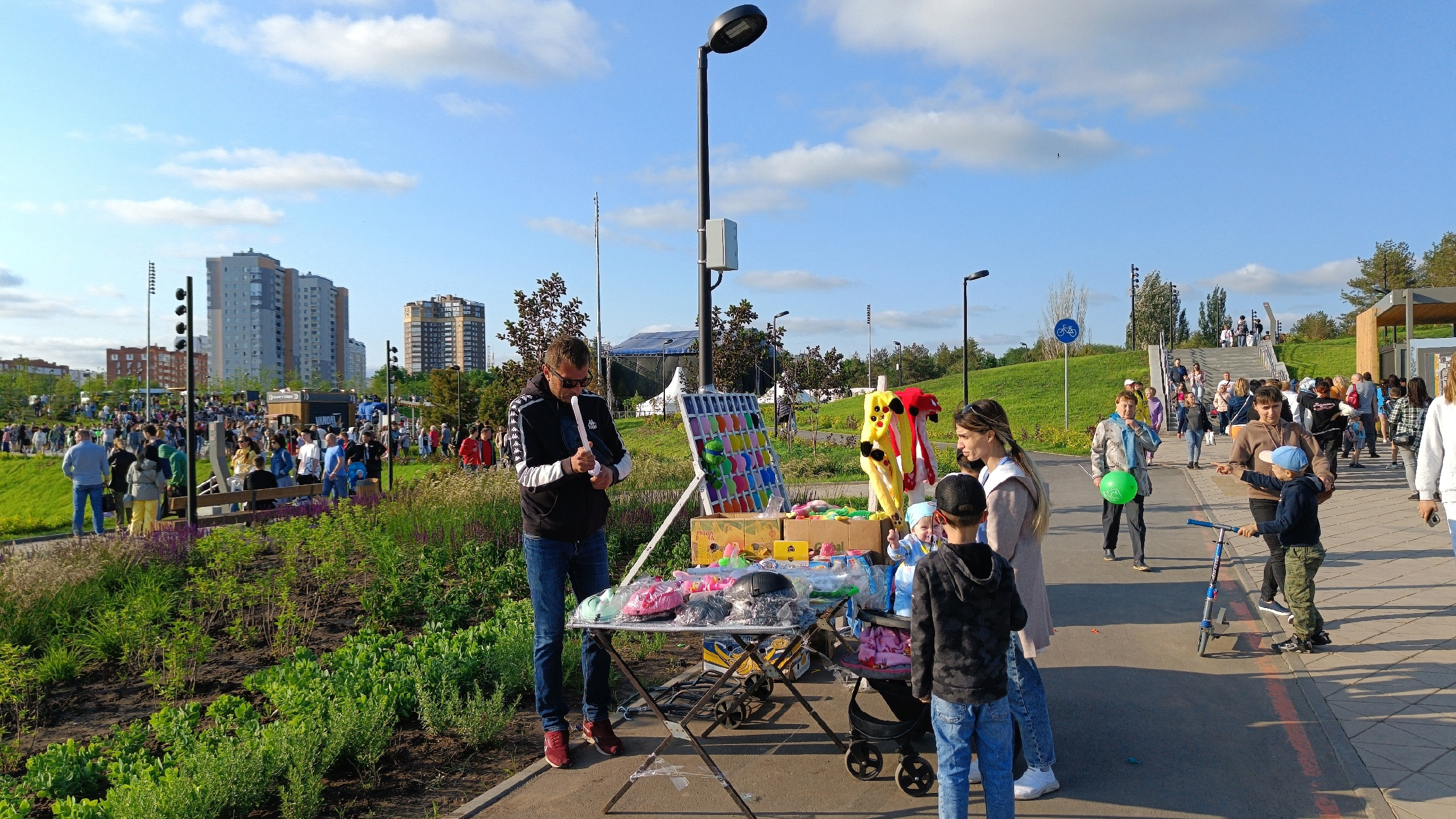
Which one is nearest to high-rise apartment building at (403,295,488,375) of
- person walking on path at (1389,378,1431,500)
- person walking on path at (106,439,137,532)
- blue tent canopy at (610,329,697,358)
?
blue tent canopy at (610,329,697,358)

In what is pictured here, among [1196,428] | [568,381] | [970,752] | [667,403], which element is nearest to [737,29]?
[568,381]

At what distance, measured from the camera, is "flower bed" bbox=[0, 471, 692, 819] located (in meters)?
4.34

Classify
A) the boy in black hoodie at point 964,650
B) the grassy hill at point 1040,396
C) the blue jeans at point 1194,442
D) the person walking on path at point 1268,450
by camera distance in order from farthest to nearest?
the grassy hill at point 1040,396 < the blue jeans at point 1194,442 < the person walking on path at point 1268,450 < the boy in black hoodie at point 964,650

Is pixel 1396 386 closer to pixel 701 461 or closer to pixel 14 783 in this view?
pixel 701 461

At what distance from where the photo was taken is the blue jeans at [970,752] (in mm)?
3514

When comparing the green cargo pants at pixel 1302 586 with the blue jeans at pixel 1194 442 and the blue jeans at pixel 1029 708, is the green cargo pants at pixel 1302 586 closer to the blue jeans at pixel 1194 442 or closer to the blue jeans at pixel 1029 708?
the blue jeans at pixel 1029 708

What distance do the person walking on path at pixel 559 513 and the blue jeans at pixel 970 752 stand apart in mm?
1975

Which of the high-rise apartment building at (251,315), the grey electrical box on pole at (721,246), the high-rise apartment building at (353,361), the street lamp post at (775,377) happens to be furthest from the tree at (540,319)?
the high-rise apartment building at (353,361)

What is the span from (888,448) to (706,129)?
13.5ft

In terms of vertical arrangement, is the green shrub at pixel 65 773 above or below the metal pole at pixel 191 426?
below

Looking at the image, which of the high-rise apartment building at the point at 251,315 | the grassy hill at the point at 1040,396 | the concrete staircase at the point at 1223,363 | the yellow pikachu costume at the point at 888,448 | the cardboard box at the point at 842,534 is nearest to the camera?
the cardboard box at the point at 842,534

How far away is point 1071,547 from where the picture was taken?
11.1m

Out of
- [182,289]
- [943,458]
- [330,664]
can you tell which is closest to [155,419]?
[182,289]

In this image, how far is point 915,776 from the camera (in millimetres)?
4371
